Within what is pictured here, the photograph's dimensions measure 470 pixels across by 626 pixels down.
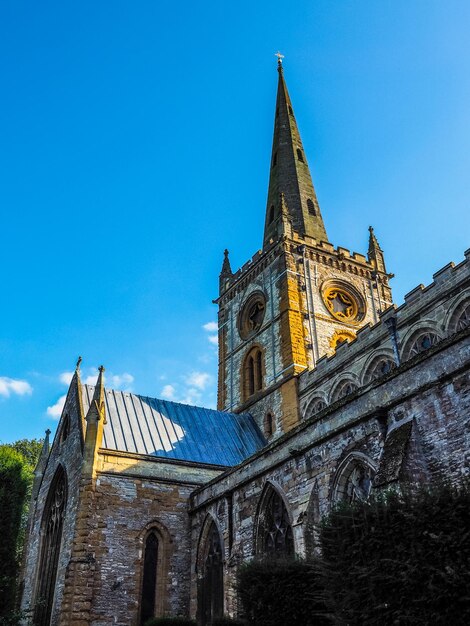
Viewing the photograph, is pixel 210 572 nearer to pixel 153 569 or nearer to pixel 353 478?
pixel 153 569

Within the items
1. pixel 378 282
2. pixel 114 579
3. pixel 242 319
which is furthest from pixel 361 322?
pixel 114 579

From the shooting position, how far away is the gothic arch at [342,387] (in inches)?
1022

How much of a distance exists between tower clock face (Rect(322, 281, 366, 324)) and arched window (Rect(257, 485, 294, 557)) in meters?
17.4

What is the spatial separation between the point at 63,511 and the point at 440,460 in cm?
1699

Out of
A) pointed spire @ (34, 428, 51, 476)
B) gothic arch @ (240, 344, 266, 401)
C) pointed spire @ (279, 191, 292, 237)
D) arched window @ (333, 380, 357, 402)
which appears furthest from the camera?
pointed spire @ (279, 191, 292, 237)

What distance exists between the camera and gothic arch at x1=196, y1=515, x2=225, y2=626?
64.0 ft

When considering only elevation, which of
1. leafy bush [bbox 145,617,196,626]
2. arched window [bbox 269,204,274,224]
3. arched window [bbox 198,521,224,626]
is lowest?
leafy bush [bbox 145,617,196,626]

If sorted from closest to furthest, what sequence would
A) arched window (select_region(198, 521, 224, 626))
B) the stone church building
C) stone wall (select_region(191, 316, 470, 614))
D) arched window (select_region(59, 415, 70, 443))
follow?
stone wall (select_region(191, 316, 470, 614))
the stone church building
arched window (select_region(198, 521, 224, 626))
arched window (select_region(59, 415, 70, 443))

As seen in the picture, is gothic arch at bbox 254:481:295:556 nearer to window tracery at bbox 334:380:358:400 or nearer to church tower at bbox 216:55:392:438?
window tracery at bbox 334:380:358:400

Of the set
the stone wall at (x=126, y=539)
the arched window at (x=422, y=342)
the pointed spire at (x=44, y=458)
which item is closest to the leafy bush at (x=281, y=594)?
the stone wall at (x=126, y=539)

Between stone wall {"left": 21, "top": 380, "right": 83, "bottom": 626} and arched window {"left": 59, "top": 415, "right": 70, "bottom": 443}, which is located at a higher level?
arched window {"left": 59, "top": 415, "right": 70, "bottom": 443}

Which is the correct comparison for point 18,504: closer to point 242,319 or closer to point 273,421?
point 273,421

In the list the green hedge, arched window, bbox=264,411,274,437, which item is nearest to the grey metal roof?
arched window, bbox=264,411,274,437

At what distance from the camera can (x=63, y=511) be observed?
23.8 meters
